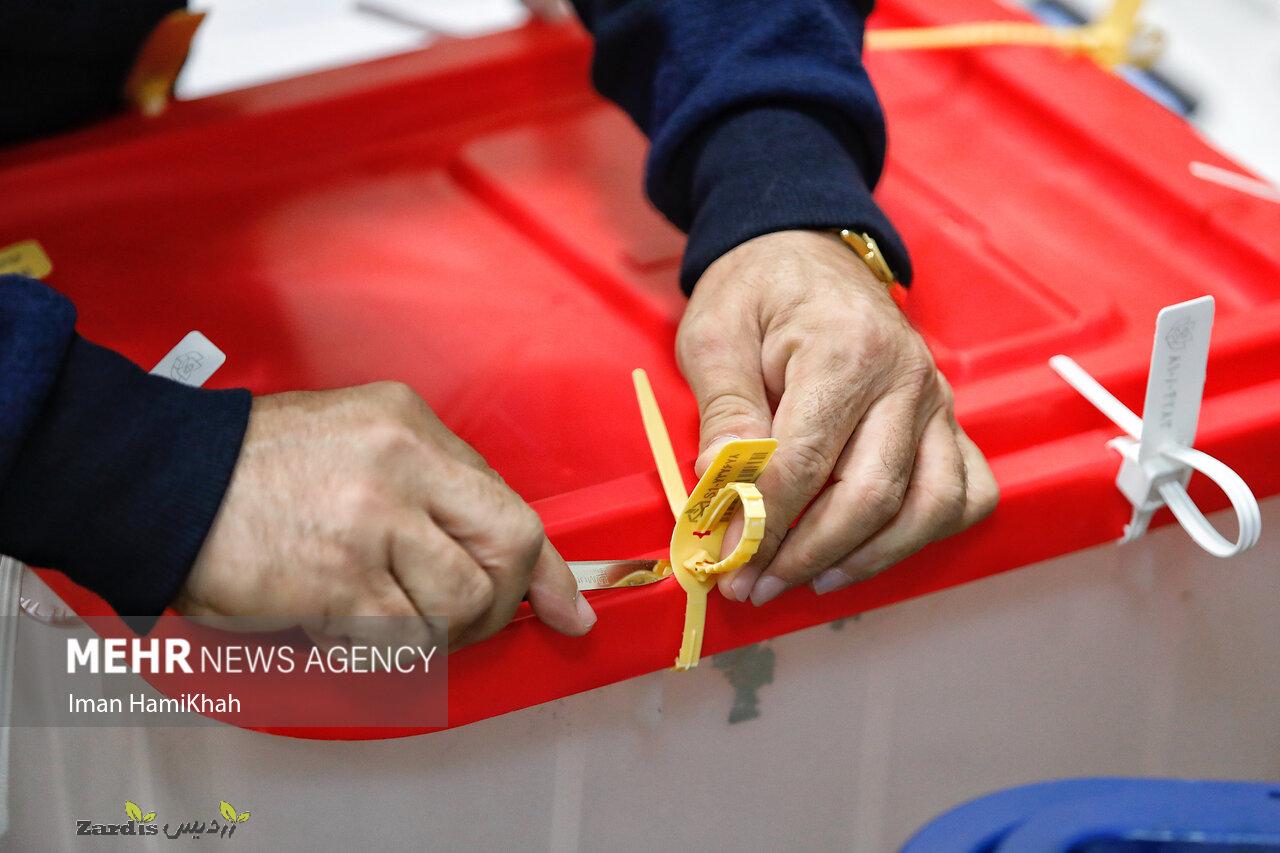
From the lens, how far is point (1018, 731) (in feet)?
2.01

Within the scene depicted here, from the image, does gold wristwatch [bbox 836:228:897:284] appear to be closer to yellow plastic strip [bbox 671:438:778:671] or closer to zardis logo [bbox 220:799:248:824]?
yellow plastic strip [bbox 671:438:778:671]

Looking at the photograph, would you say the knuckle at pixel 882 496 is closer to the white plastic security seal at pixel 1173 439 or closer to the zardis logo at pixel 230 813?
the white plastic security seal at pixel 1173 439

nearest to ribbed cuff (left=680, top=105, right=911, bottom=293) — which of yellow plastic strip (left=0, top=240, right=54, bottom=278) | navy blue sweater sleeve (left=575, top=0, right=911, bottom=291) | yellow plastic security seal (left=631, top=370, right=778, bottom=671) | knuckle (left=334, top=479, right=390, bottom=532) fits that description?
navy blue sweater sleeve (left=575, top=0, right=911, bottom=291)

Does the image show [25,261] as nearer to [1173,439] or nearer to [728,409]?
[728,409]

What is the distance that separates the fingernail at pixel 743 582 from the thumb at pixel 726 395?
4cm

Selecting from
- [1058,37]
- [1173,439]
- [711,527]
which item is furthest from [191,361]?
[1058,37]

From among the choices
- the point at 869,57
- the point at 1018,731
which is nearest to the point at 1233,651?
the point at 1018,731

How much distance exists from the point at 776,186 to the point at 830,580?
196mm

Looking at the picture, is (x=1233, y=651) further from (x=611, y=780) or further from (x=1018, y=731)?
(x=611, y=780)

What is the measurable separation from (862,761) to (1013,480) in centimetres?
15

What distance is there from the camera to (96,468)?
42cm

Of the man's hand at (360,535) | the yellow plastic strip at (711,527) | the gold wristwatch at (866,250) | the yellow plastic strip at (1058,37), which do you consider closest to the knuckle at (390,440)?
the man's hand at (360,535)

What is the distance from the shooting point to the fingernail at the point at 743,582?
493mm

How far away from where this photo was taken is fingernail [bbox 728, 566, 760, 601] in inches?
19.4
